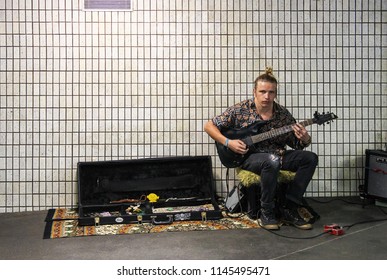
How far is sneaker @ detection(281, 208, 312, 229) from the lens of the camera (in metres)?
3.57

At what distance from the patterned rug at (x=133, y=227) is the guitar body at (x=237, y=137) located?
475mm

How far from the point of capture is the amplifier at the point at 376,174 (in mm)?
4145

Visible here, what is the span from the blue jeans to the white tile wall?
33.8 inches

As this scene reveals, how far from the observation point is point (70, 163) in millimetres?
4406

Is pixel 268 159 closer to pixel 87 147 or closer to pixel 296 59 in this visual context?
pixel 296 59

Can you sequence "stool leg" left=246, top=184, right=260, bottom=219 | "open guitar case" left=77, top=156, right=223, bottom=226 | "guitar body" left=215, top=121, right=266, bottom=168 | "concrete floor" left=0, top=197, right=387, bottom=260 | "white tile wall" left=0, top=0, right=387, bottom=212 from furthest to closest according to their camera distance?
"white tile wall" left=0, top=0, right=387, bottom=212
"open guitar case" left=77, top=156, right=223, bottom=226
"stool leg" left=246, top=184, right=260, bottom=219
"guitar body" left=215, top=121, right=266, bottom=168
"concrete floor" left=0, top=197, right=387, bottom=260

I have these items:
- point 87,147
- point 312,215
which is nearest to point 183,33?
point 87,147

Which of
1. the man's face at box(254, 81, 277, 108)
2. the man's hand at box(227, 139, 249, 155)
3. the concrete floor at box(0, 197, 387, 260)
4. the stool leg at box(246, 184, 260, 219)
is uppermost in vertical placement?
the man's face at box(254, 81, 277, 108)

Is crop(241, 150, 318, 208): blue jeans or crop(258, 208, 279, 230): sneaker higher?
crop(241, 150, 318, 208): blue jeans

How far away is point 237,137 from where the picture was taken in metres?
3.83

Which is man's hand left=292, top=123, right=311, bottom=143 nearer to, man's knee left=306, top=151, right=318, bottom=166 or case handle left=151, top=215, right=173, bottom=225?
man's knee left=306, top=151, right=318, bottom=166

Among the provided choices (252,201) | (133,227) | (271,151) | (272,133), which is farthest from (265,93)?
(133,227)

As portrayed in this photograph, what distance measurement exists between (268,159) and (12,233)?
2.04m

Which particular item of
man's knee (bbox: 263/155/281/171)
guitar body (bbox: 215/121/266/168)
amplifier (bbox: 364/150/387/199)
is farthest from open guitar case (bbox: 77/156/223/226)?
amplifier (bbox: 364/150/387/199)
